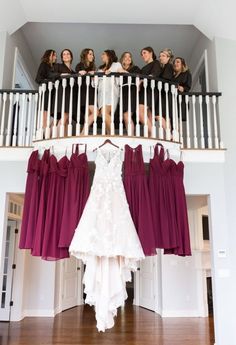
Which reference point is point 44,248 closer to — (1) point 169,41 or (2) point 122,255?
(2) point 122,255

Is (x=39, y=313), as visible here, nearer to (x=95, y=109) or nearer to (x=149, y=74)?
(x=95, y=109)

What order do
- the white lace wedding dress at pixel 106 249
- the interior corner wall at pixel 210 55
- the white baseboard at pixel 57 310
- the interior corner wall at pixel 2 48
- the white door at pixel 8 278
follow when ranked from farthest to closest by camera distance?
the white baseboard at pixel 57 310 → the white door at pixel 8 278 → the interior corner wall at pixel 210 55 → the interior corner wall at pixel 2 48 → the white lace wedding dress at pixel 106 249

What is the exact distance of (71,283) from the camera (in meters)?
7.41

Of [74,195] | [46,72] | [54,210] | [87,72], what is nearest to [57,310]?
[54,210]

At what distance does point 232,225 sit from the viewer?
4.22m

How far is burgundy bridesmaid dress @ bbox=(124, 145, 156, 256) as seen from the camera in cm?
336

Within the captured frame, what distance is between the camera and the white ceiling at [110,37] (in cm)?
571

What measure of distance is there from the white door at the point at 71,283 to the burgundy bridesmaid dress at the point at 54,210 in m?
3.77

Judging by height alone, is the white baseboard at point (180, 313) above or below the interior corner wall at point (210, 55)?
below

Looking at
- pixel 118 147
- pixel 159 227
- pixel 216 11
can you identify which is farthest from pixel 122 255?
pixel 216 11

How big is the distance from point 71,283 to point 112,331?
2366mm

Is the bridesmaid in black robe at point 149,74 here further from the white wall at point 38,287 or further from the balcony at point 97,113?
the white wall at point 38,287

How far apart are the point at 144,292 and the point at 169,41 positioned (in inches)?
219

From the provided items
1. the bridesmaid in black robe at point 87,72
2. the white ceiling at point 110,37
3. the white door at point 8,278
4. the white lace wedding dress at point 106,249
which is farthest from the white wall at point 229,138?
the white door at point 8,278
